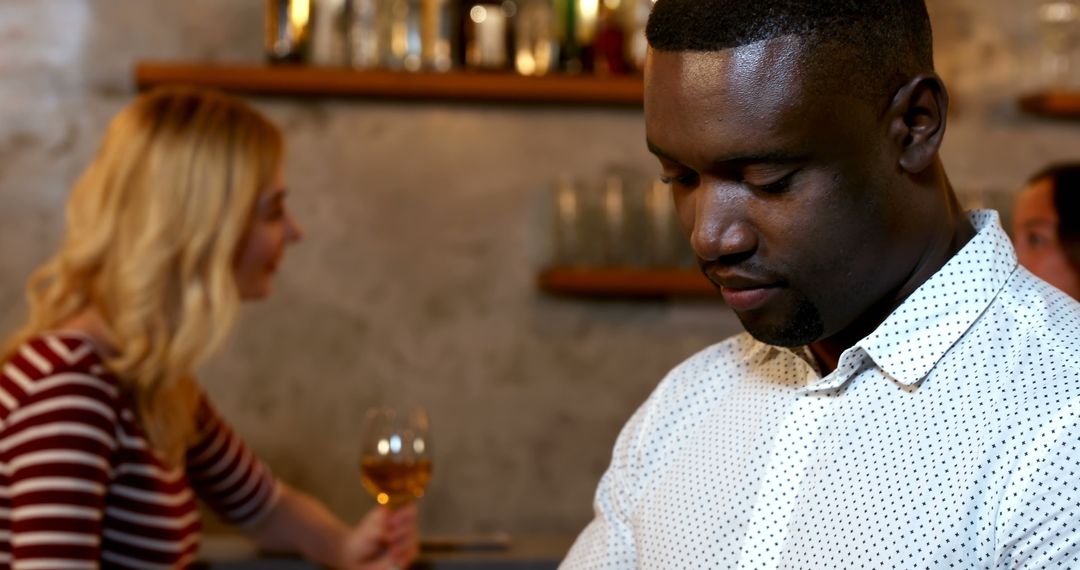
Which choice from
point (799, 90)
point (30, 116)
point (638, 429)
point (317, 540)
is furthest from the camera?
point (30, 116)

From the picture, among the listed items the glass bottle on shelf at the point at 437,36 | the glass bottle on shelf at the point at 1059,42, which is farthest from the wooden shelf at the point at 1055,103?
the glass bottle on shelf at the point at 437,36

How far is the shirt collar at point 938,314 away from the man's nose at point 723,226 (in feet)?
0.45

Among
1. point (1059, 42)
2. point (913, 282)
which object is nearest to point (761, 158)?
point (913, 282)

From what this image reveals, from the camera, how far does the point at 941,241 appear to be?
1.05m

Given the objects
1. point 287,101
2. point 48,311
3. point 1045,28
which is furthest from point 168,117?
point 1045,28

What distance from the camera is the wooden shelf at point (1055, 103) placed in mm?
3125

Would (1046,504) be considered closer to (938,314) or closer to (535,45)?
(938,314)

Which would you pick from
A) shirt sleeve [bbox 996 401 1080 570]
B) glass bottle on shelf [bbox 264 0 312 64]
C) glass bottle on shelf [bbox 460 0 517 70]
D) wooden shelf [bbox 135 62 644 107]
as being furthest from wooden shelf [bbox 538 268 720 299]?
shirt sleeve [bbox 996 401 1080 570]

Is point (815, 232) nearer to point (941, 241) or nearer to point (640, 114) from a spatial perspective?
point (941, 241)

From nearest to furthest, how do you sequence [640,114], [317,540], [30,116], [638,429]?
[638,429] → [317,540] → [30,116] → [640,114]

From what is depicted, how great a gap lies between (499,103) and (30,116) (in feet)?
3.63

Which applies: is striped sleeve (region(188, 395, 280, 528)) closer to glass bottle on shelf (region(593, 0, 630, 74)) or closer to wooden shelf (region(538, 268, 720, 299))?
wooden shelf (region(538, 268, 720, 299))

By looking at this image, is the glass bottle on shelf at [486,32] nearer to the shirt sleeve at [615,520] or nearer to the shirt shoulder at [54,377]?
the shirt shoulder at [54,377]

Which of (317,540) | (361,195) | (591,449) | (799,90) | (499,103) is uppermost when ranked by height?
(799,90)
